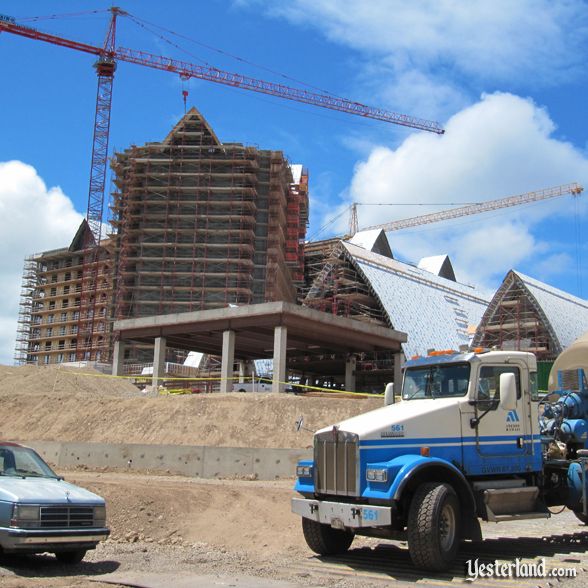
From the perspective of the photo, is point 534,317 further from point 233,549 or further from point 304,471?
point 304,471

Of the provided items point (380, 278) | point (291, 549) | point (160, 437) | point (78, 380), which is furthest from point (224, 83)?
point (291, 549)

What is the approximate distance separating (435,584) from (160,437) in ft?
69.3

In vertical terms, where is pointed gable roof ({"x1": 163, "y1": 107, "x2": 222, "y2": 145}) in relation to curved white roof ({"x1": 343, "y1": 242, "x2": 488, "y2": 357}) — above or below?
above

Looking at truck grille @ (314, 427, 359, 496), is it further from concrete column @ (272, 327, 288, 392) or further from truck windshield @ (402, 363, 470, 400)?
concrete column @ (272, 327, 288, 392)

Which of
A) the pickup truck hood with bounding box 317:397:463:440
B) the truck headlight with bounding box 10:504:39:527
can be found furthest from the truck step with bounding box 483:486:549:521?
the truck headlight with bounding box 10:504:39:527

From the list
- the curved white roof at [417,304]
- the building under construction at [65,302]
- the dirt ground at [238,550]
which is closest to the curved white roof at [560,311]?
the curved white roof at [417,304]

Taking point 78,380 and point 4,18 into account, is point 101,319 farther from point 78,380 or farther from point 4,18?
point 78,380

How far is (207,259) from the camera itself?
82500 mm

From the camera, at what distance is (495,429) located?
11.0 metres

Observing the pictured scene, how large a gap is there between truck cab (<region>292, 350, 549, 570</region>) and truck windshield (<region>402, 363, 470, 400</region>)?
2 centimetres

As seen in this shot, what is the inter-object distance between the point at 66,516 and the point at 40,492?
0.51 meters

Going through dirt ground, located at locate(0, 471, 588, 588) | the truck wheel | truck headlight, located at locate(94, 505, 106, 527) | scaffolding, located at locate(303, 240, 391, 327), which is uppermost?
scaffolding, located at locate(303, 240, 391, 327)

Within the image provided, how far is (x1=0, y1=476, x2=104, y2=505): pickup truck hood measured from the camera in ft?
32.4

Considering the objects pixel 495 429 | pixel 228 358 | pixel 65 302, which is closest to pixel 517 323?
pixel 228 358
